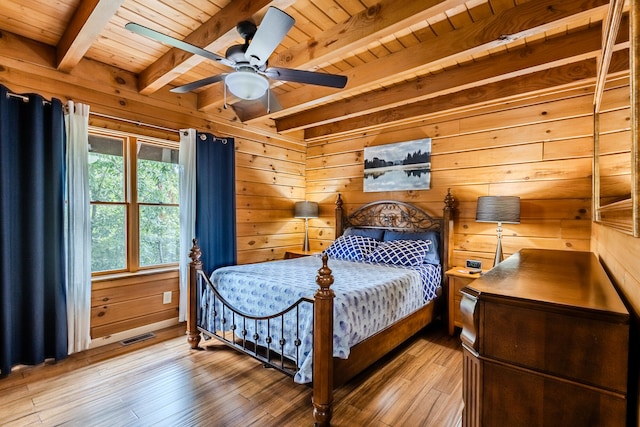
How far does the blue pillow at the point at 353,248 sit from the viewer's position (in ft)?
12.0

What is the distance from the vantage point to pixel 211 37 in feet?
7.02

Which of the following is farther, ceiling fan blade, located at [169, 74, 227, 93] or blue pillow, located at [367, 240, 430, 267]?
blue pillow, located at [367, 240, 430, 267]

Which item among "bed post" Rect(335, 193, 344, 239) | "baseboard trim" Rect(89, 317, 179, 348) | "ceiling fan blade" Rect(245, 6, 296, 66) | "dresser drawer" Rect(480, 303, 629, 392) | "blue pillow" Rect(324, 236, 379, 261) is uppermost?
"ceiling fan blade" Rect(245, 6, 296, 66)

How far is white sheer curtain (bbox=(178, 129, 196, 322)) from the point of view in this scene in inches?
132

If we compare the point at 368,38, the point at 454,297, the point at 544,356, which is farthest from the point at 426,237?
the point at 544,356

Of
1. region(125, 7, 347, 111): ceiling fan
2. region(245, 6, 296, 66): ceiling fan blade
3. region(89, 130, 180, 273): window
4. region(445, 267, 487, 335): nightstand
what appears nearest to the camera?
region(245, 6, 296, 66): ceiling fan blade

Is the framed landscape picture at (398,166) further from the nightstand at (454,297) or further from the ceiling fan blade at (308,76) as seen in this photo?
the ceiling fan blade at (308,76)

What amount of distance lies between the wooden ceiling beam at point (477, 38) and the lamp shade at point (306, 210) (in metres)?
1.89

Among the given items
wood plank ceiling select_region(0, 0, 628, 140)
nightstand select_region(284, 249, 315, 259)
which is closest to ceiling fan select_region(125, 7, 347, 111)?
wood plank ceiling select_region(0, 0, 628, 140)

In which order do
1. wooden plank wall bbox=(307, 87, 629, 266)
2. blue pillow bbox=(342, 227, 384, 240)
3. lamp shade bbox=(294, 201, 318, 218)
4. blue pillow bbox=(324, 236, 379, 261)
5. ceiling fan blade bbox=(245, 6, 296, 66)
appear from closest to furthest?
ceiling fan blade bbox=(245, 6, 296, 66)
wooden plank wall bbox=(307, 87, 629, 266)
blue pillow bbox=(324, 236, 379, 261)
blue pillow bbox=(342, 227, 384, 240)
lamp shade bbox=(294, 201, 318, 218)

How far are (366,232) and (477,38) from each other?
2488 mm

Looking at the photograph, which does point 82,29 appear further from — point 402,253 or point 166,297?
point 402,253

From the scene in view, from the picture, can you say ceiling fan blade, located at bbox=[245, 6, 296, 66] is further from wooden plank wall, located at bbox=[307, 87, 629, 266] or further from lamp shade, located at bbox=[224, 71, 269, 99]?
wooden plank wall, located at bbox=[307, 87, 629, 266]

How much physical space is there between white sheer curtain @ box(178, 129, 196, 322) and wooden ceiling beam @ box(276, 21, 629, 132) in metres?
1.55
